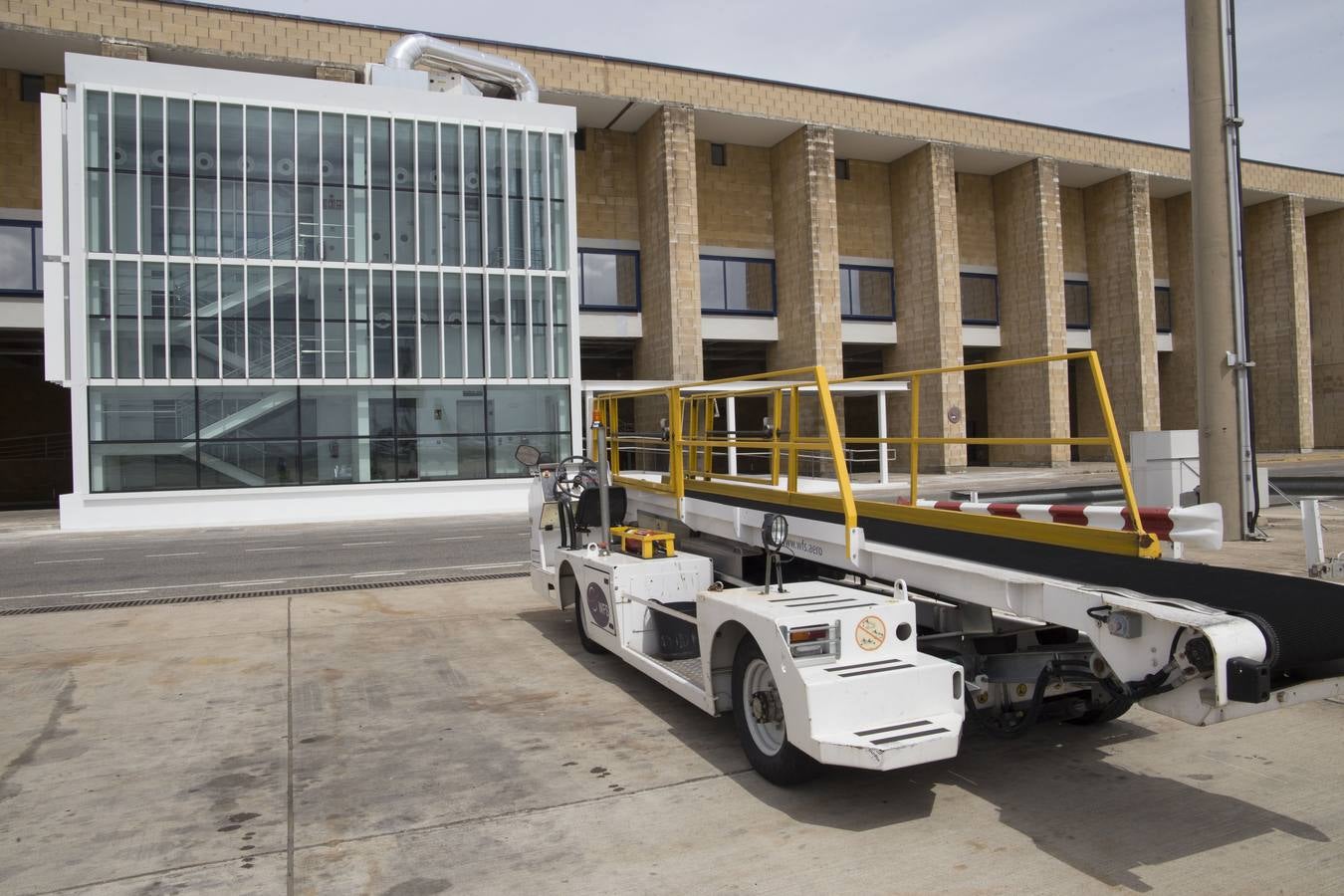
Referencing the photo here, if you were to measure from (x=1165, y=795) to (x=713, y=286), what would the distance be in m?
35.9

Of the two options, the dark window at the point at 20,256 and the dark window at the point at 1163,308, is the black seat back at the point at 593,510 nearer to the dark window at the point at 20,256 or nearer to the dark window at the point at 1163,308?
the dark window at the point at 20,256

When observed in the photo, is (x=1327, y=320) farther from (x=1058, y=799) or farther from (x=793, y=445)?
(x=1058, y=799)

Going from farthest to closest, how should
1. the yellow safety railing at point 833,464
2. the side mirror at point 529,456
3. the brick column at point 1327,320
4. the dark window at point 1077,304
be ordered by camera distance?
the brick column at point 1327,320
the dark window at point 1077,304
the side mirror at point 529,456
the yellow safety railing at point 833,464

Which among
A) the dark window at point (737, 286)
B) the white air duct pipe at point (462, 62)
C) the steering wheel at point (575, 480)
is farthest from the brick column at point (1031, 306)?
the steering wheel at point (575, 480)

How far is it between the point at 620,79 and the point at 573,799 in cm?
3385

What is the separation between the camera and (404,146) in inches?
1104

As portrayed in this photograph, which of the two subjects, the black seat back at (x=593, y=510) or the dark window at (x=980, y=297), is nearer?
the black seat back at (x=593, y=510)

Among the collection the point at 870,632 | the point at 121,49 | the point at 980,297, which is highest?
the point at 121,49

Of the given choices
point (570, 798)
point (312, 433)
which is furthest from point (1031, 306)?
point (570, 798)

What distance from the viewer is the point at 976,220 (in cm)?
4456

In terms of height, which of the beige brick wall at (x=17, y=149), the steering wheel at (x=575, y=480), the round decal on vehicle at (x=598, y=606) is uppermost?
the beige brick wall at (x=17, y=149)

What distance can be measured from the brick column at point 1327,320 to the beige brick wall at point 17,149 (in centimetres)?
6083

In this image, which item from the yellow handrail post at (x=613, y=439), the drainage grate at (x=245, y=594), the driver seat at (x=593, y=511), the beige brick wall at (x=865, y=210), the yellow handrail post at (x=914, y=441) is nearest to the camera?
the yellow handrail post at (x=914, y=441)

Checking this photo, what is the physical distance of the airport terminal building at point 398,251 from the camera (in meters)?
25.2
